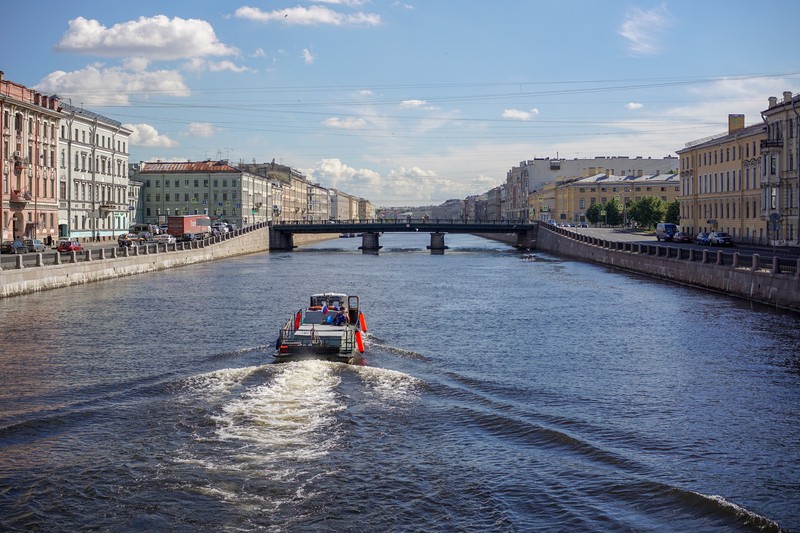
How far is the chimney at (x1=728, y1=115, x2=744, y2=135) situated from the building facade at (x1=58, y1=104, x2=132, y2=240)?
6636 cm

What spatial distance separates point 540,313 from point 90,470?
27.3 m

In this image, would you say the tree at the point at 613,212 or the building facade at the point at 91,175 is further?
the tree at the point at 613,212

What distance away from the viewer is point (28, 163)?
73.4 m

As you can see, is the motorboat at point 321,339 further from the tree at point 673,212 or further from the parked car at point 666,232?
the tree at point 673,212

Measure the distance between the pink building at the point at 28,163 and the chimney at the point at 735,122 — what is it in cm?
6680

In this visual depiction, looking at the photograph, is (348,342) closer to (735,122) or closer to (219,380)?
(219,380)

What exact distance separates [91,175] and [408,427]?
8167 cm

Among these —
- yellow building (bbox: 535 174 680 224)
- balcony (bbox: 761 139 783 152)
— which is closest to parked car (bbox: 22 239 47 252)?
balcony (bbox: 761 139 783 152)

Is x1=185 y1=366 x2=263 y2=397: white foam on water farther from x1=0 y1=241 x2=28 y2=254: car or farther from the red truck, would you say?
the red truck

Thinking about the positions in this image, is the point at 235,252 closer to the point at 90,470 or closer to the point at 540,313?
the point at 540,313

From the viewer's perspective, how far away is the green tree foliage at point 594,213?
151m

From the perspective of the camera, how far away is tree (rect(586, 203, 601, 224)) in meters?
151

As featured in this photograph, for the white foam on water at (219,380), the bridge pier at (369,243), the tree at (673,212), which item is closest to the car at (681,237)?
the tree at (673,212)

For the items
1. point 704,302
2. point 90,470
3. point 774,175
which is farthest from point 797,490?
point 774,175
